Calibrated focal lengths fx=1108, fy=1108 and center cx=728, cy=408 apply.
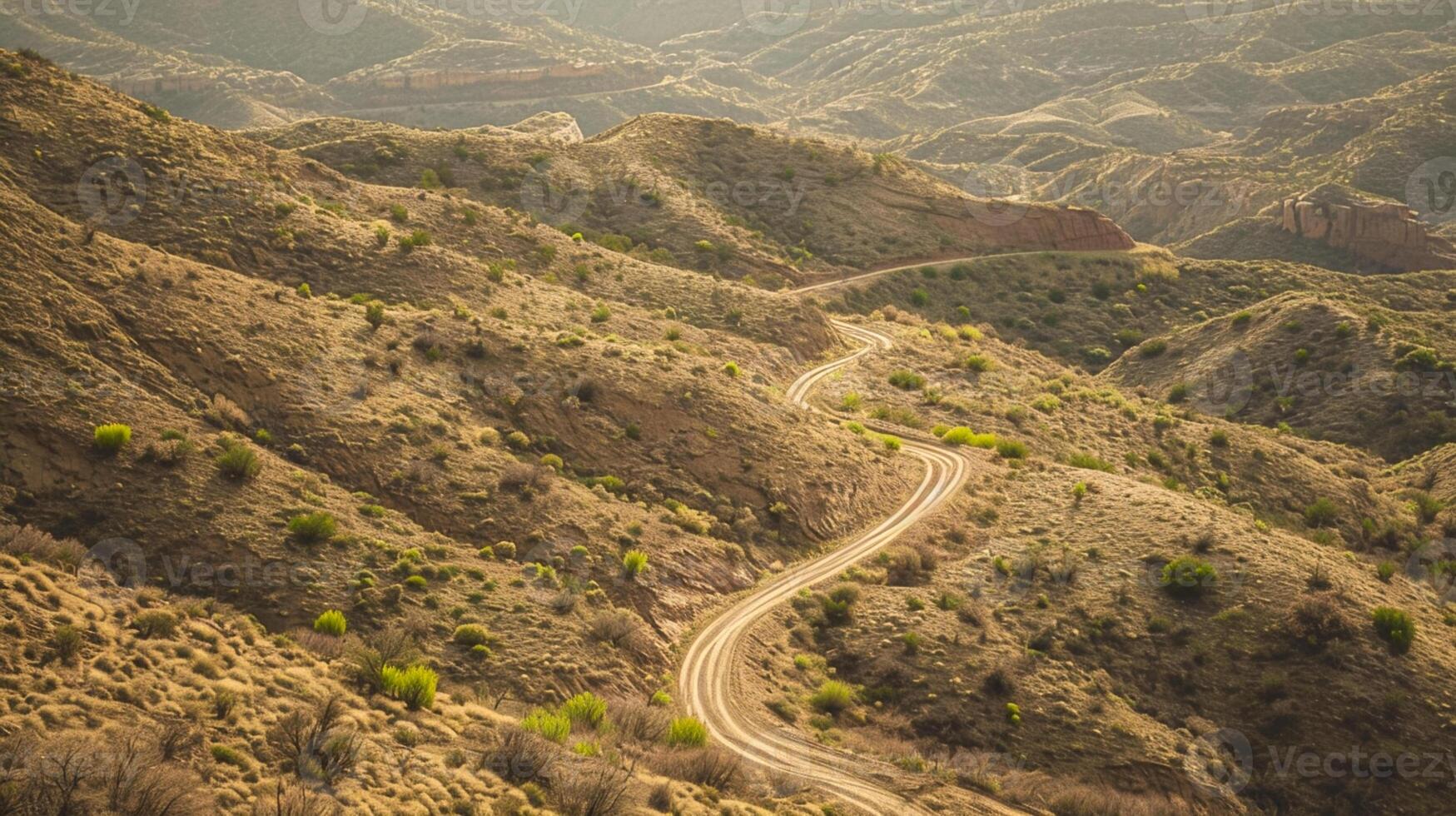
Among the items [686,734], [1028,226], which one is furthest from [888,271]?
[686,734]

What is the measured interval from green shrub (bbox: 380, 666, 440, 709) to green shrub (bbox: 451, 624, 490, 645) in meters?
4.46

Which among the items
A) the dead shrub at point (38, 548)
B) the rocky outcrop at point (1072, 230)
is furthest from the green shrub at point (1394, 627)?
the rocky outcrop at point (1072, 230)

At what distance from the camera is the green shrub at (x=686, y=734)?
2647 centimetres

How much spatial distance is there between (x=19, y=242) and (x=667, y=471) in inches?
853

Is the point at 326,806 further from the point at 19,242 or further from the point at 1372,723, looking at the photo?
the point at 1372,723

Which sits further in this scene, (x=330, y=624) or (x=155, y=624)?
(x=330, y=624)

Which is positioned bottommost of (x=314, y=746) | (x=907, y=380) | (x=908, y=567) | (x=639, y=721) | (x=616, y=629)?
(x=908, y=567)

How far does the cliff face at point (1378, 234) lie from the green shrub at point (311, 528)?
10081 centimetres

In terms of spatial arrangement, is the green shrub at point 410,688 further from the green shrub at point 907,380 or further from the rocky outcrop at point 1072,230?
the rocky outcrop at point 1072,230

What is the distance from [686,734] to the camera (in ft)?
87.8

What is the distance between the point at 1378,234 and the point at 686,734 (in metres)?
101

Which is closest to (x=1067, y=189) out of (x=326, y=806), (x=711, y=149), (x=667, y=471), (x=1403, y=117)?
(x=1403, y=117)

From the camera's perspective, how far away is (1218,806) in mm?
29938

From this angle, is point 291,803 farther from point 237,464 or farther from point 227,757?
point 237,464
